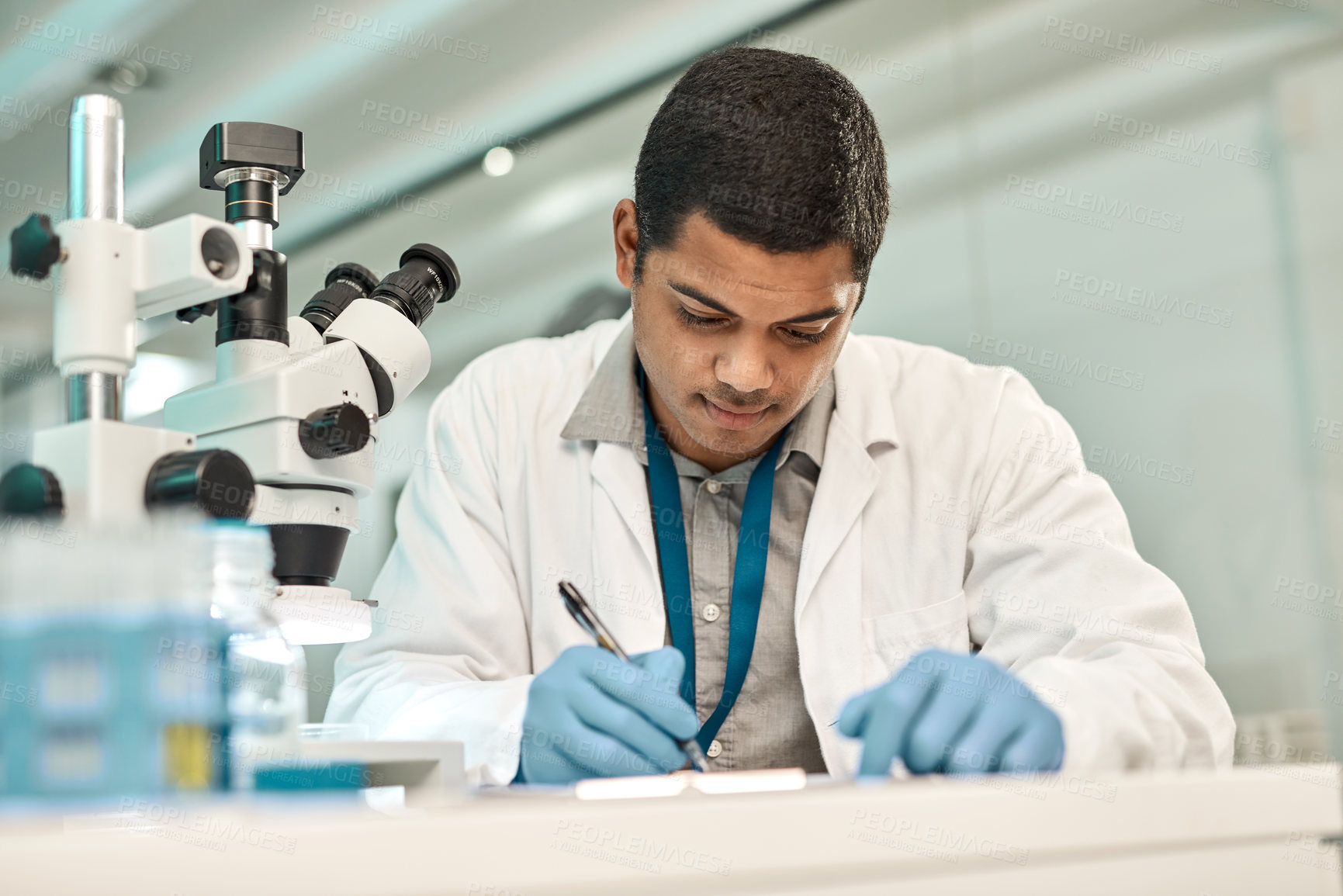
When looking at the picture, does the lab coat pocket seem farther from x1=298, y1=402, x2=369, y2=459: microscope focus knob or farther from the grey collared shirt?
x1=298, y1=402, x2=369, y2=459: microscope focus knob

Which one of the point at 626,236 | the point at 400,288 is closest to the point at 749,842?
the point at 400,288

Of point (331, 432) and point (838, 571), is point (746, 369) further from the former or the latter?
point (331, 432)

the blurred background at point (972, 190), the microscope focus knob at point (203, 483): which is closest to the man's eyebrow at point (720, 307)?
the microscope focus knob at point (203, 483)

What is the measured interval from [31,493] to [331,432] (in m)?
0.22

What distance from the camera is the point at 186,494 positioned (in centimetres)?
75

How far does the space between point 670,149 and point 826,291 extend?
312 mm

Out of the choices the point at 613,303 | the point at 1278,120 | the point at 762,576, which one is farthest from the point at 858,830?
the point at 613,303

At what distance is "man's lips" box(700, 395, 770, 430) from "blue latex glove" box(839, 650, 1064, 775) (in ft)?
1.69

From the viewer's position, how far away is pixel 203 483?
2.45 ft

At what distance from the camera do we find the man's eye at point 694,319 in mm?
1348

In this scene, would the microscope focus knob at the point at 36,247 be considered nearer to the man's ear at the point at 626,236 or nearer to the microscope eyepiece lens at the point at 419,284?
the microscope eyepiece lens at the point at 419,284

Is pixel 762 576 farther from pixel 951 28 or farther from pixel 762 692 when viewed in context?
pixel 951 28

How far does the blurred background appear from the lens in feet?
7.80

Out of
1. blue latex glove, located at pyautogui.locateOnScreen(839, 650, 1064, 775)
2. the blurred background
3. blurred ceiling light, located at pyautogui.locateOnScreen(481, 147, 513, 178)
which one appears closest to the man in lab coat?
blue latex glove, located at pyautogui.locateOnScreen(839, 650, 1064, 775)
